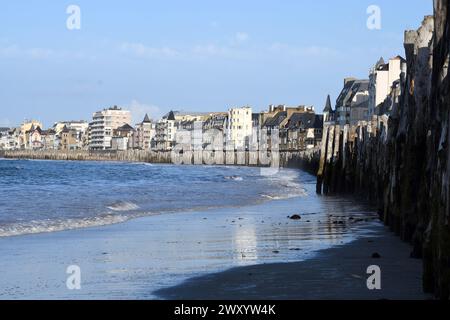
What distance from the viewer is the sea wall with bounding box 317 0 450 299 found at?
316 inches

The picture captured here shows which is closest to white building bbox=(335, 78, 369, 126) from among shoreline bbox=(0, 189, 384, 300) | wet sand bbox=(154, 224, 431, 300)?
shoreline bbox=(0, 189, 384, 300)

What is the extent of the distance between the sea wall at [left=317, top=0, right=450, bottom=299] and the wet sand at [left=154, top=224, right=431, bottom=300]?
45 cm

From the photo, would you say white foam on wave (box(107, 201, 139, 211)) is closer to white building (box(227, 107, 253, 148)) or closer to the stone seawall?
the stone seawall

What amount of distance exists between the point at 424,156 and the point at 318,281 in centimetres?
396

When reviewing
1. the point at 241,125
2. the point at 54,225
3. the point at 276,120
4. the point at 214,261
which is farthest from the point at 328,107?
the point at 214,261

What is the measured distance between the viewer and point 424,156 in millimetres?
13148

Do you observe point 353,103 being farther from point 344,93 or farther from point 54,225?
point 54,225

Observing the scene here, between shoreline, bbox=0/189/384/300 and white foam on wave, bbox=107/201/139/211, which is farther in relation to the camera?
white foam on wave, bbox=107/201/139/211

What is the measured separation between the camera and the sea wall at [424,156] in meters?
8.02

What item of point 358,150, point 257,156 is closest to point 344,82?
point 257,156

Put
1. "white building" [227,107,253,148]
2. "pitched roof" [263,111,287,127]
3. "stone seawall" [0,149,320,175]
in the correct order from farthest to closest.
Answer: "white building" [227,107,253,148]
"pitched roof" [263,111,287,127]
"stone seawall" [0,149,320,175]
